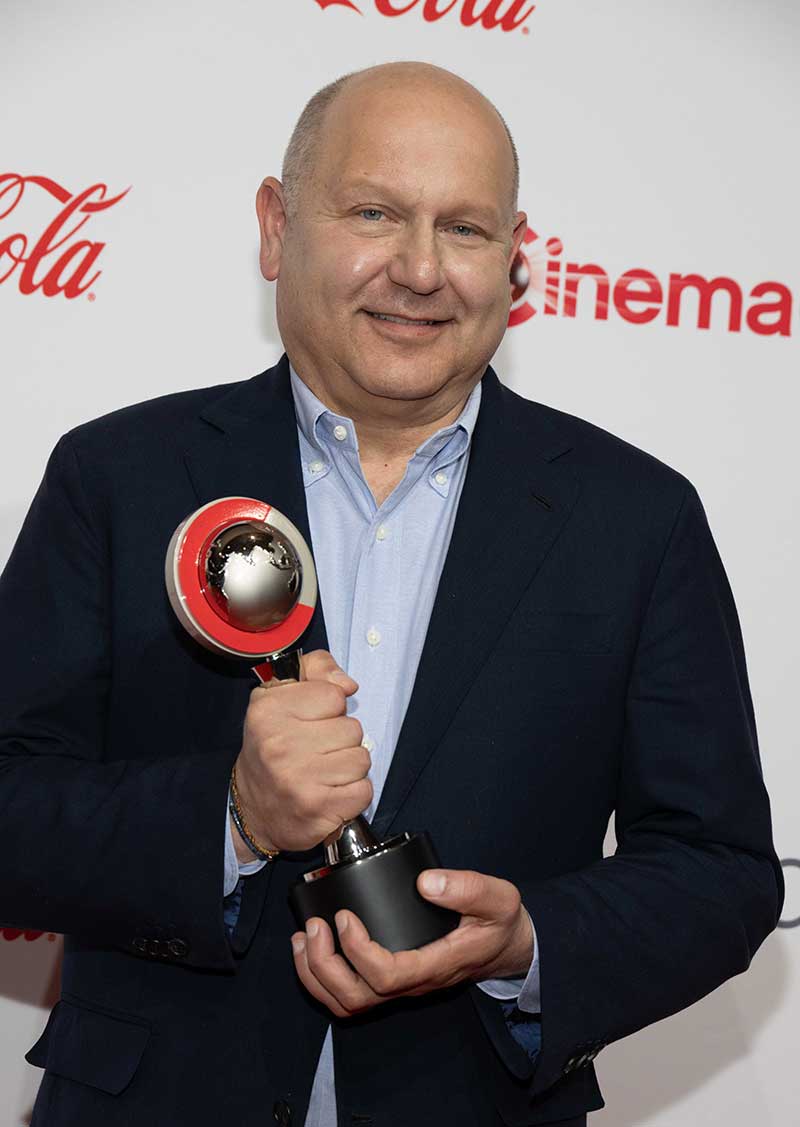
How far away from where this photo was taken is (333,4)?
101 inches

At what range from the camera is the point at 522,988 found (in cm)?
158

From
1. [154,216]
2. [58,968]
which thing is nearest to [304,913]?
[58,968]

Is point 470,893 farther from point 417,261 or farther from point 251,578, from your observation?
point 417,261

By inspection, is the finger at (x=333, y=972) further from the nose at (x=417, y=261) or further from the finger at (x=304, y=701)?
the nose at (x=417, y=261)

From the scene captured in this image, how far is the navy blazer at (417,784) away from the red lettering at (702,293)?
2.89 ft

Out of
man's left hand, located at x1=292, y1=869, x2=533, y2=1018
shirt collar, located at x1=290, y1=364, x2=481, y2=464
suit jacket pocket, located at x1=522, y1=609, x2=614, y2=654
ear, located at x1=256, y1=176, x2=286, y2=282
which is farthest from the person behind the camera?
ear, located at x1=256, y1=176, x2=286, y2=282

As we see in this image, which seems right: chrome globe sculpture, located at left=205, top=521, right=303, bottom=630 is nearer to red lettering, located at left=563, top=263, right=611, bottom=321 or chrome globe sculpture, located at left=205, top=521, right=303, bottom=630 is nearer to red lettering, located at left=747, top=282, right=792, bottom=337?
red lettering, located at left=563, top=263, right=611, bottom=321

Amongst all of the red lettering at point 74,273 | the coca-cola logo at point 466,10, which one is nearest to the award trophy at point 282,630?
the red lettering at point 74,273

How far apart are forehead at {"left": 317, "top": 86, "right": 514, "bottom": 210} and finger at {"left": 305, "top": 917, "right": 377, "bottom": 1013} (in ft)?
2.94

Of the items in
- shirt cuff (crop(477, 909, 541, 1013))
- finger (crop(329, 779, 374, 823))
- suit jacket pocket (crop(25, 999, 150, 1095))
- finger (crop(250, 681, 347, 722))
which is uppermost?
finger (crop(250, 681, 347, 722))

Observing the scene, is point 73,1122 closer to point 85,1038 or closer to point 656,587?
point 85,1038

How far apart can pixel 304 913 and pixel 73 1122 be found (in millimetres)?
461

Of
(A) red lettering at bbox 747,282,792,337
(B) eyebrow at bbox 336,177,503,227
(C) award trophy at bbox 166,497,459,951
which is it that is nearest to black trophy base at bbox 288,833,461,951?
(C) award trophy at bbox 166,497,459,951

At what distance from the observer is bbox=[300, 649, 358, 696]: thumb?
1.38 m
